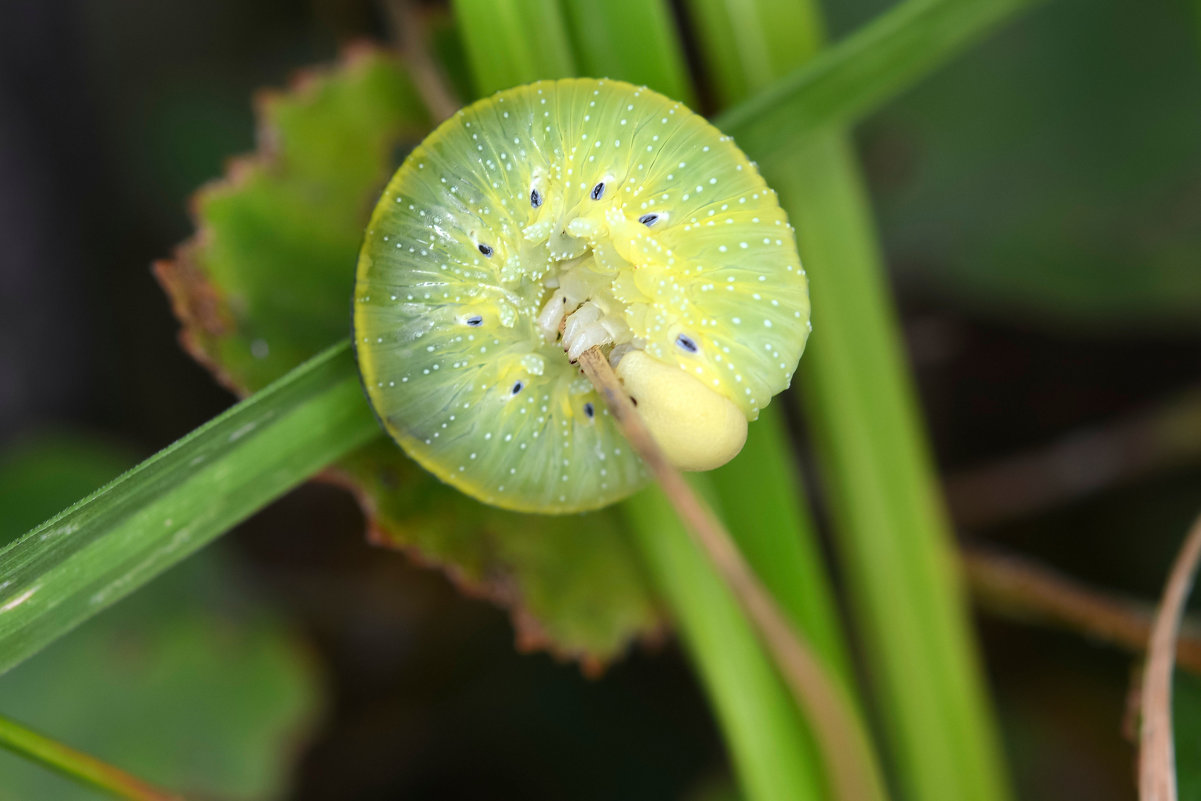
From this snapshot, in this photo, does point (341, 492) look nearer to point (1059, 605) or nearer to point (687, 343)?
point (687, 343)

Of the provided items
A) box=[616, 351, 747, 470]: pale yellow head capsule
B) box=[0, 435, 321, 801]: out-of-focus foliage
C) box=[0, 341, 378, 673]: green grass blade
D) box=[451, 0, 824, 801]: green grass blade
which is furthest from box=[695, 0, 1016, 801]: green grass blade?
box=[0, 435, 321, 801]: out-of-focus foliage

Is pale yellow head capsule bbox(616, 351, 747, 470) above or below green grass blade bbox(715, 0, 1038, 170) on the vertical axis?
below

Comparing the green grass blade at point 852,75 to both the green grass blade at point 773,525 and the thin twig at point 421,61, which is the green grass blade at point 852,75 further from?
the thin twig at point 421,61

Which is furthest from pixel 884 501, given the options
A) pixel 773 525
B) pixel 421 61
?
pixel 421 61

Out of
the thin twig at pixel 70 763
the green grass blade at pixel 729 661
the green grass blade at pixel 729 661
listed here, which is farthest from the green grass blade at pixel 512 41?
the thin twig at pixel 70 763

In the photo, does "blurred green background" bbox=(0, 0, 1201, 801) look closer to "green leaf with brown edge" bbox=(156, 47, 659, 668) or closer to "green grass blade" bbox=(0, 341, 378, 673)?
"green leaf with brown edge" bbox=(156, 47, 659, 668)

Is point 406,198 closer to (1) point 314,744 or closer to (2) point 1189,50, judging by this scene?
(1) point 314,744
